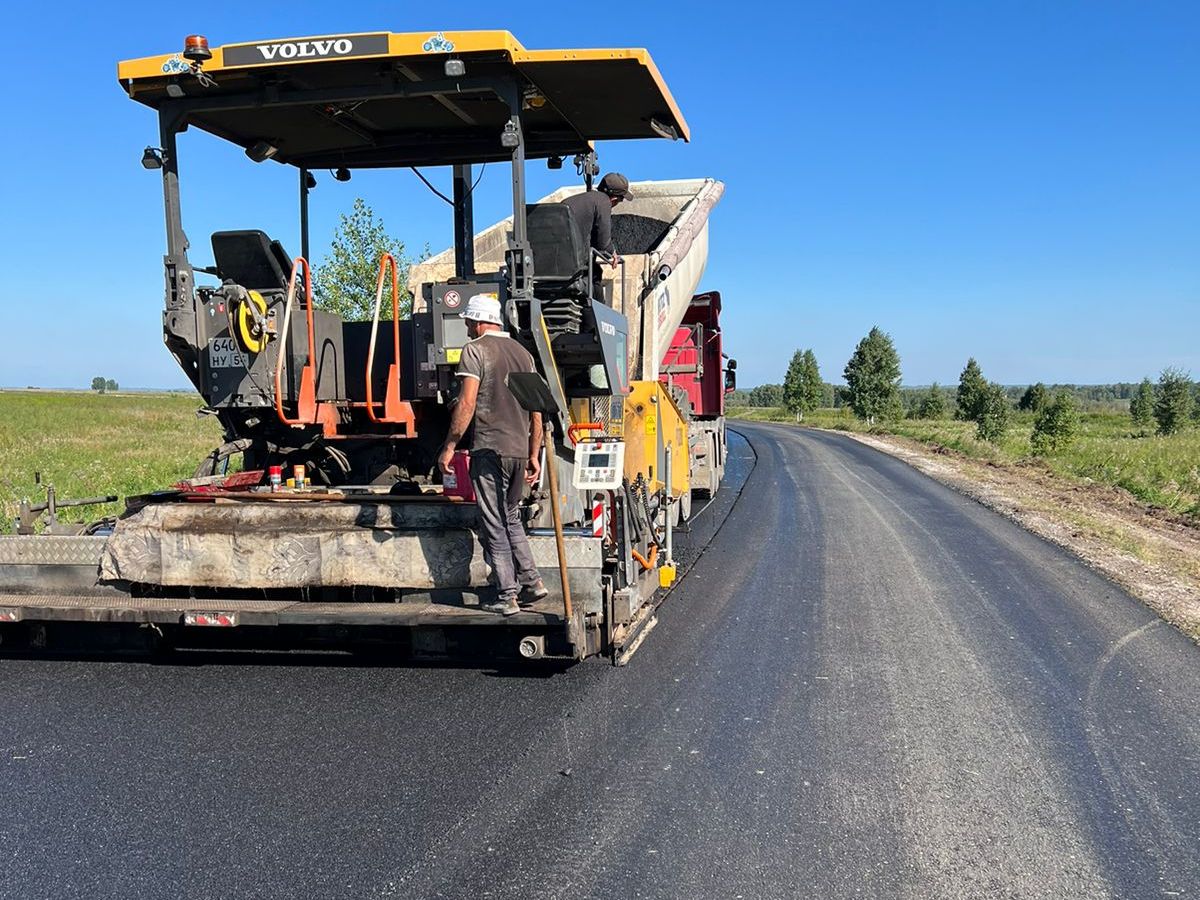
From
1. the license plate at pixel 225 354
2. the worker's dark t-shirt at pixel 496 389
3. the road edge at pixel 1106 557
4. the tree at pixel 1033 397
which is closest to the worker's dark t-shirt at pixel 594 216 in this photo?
the worker's dark t-shirt at pixel 496 389

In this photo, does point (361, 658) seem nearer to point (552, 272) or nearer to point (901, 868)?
point (552, 272)

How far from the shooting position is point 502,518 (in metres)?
4.75

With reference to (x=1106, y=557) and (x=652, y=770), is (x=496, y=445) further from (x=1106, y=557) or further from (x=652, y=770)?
(x=1106, y=557)

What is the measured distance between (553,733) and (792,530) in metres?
6.80

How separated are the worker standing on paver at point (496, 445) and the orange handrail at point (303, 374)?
1.34 m

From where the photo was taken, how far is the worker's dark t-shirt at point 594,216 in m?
→ 5.93

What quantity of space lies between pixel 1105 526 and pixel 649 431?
7.46 meters

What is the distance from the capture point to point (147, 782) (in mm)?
3803

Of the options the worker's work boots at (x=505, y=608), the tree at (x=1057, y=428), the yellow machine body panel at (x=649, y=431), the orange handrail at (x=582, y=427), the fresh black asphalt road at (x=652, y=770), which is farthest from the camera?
the tree at (x=1057, y=428)

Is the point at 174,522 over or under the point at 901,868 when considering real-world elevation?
over

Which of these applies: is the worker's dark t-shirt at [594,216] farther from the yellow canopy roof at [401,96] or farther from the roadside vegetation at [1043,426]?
the roadside vegetation at [1043,426]

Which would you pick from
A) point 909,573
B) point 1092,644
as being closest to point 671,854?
point 1092,644

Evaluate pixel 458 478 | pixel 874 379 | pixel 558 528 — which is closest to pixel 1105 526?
pixel 458 478

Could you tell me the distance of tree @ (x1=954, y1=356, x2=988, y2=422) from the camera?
5488 centimetres
